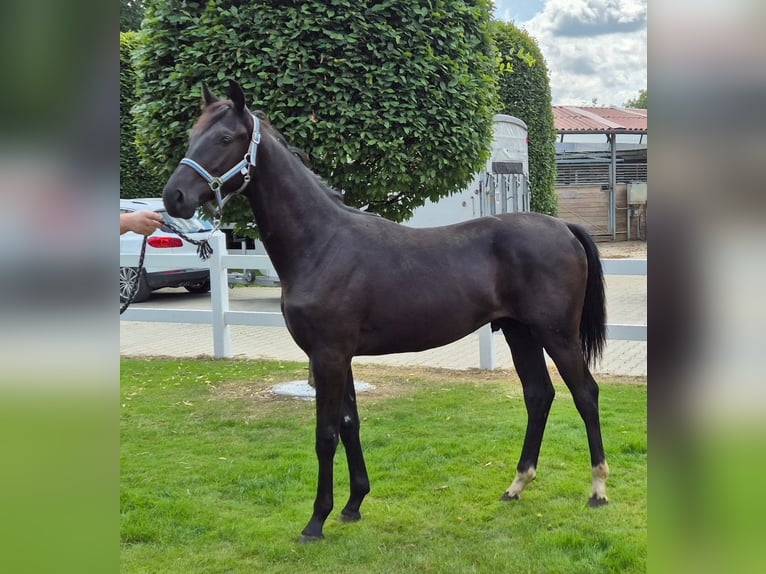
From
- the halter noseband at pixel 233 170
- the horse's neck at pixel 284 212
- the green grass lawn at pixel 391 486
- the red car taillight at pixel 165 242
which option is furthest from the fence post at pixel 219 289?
the halter noseband at pixel 233 170

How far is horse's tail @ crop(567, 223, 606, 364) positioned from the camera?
4.03 metres

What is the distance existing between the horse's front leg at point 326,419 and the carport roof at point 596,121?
1795 centimetres

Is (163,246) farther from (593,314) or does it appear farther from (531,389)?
(593,314)

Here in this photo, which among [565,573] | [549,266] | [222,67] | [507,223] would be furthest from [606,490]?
[222,67]

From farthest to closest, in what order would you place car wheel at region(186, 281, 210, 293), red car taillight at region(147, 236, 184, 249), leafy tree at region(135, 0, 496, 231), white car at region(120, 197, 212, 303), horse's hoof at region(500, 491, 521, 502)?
car wheel at region(186, 281, 210, 293) → red car taillight at region(147, 236, 184, 249) → white car at region(120, 197, 212, 303) → leafy tree at region(135, 0, 496, 231) → horse's hoof at region(500, 491, 521, 502)

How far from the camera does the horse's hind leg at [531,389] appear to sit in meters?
4.01

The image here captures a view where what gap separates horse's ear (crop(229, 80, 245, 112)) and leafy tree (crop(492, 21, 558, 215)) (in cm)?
1378

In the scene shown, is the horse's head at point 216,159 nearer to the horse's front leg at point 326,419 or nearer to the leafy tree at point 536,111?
the horse's front leg at point 326,419

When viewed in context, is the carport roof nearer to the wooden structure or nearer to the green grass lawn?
the wooden structure

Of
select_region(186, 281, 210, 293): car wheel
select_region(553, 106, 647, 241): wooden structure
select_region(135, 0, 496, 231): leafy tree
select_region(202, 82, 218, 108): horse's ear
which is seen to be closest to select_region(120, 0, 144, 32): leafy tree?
select_region(186, 281, 210, 293): car wheel

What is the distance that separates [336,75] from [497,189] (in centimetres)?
813

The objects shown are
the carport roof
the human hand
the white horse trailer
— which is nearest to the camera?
the human hand
